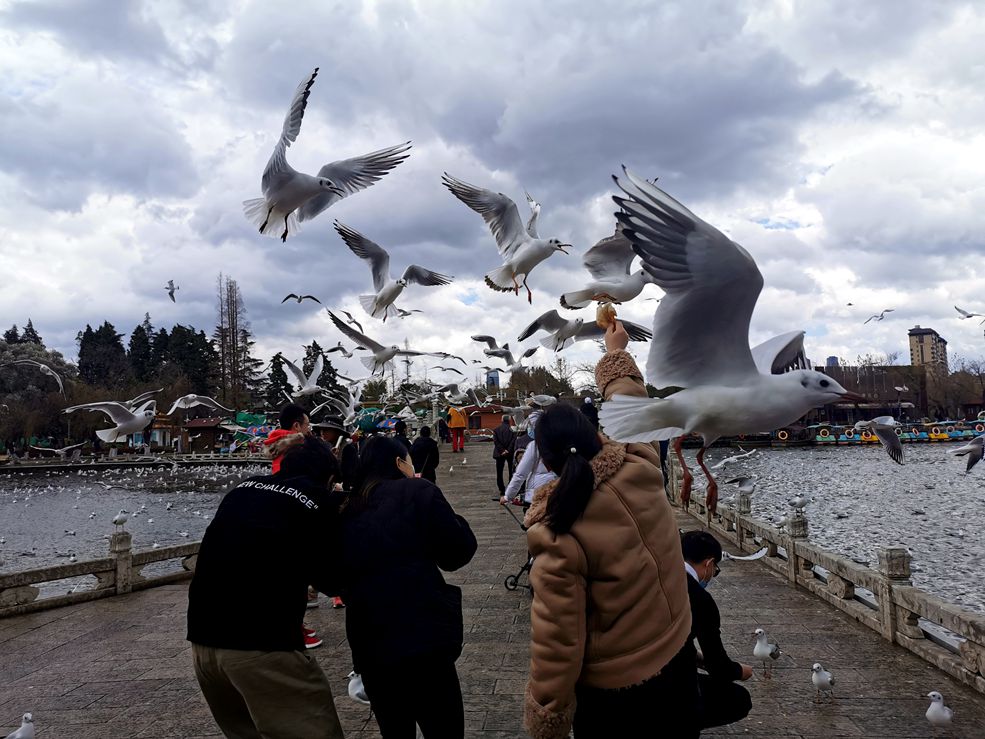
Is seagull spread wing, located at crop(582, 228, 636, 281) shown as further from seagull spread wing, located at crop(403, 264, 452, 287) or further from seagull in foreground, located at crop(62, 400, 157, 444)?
seagull in foreground, located at crop(62, 400, 157, 444)

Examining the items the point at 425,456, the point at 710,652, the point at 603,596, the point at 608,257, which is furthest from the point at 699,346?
the point at 425,456

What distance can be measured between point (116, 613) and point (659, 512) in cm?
675

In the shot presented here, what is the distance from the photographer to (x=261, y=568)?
2518 millimetres

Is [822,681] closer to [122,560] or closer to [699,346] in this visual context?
[699,346]

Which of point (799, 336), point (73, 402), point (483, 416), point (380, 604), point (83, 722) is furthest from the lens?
point (483, 416)

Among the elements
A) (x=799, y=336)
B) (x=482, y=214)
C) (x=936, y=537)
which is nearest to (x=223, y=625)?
(x=799, y=336)

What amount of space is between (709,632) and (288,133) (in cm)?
466

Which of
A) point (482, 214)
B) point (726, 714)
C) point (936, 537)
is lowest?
point (936, 537)

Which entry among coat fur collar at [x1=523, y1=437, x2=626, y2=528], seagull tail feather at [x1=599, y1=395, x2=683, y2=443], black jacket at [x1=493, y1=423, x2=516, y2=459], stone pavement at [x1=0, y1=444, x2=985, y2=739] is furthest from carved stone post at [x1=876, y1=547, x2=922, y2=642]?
black jacket at [x1=493, y1=423, x2=516, y2=459]

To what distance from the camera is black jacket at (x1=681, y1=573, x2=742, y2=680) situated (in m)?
2.69

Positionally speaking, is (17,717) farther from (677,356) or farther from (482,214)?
(482,214)

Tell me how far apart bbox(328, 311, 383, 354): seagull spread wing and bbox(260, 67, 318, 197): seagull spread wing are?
4.36 metres

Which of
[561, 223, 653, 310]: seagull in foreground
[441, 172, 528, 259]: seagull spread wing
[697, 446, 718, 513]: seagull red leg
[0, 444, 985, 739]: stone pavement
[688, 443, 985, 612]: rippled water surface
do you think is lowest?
[688, 443, 985, 612]: rippled water surface

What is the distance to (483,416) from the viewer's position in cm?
4691
